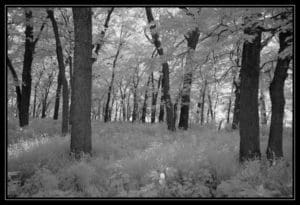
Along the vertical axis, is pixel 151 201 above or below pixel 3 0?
below

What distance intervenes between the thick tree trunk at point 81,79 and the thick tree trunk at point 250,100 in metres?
4.71

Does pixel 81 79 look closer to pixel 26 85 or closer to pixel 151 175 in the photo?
pixel 151 175

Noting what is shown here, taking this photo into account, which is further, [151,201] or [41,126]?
[41,126]

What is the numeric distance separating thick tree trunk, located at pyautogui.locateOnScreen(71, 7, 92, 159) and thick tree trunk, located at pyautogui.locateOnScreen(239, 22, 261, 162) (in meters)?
4.71

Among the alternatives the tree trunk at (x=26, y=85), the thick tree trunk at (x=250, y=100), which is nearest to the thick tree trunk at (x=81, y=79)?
the thick tree trunk at (x=250, y=100)

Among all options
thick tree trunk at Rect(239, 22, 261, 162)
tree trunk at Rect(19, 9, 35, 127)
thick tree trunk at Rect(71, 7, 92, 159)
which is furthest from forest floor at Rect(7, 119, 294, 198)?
tree trunk at Rect(19, 9, 35, 127)

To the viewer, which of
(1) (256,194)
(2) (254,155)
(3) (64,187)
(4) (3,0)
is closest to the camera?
(1) (256,194)

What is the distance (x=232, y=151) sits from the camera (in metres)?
7.15

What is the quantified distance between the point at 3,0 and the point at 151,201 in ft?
24.0

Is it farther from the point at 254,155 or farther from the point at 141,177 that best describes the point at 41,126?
the point at 254,155

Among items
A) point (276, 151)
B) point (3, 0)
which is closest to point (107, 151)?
point (276, 151)

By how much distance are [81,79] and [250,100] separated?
509 cm

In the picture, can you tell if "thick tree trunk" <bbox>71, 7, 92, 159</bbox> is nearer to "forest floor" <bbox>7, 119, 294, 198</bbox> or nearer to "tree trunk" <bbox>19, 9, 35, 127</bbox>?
"forest floor" <bbox>7, 119, 294, 198</bbox>

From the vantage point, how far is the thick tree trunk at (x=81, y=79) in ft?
23.2
